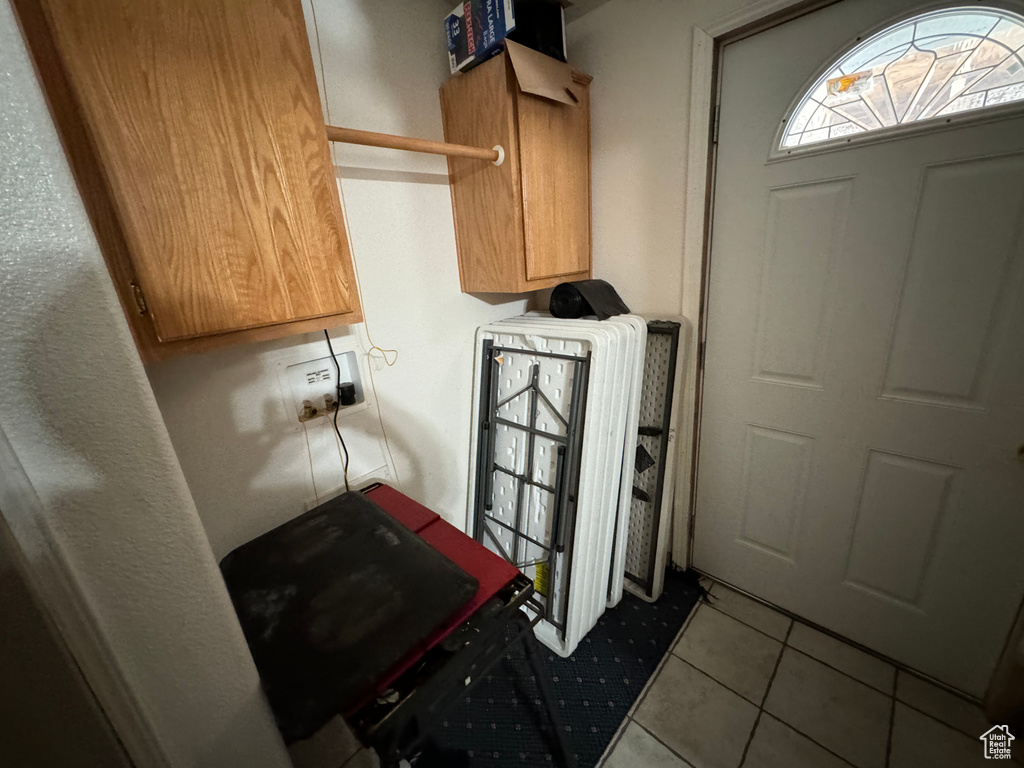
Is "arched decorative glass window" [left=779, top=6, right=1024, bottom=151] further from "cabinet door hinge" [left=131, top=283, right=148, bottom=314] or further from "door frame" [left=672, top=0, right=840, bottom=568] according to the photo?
"cabinet door hinge" [left=131, top=283, right=148, bottom=314]

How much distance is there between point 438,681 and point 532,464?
2.75ft

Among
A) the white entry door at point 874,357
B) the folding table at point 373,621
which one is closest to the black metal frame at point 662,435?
the white entry door at point 874,357

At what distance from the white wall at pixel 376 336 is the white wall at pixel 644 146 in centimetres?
60

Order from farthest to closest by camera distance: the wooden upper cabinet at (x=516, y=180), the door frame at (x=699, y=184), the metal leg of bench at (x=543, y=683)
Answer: the wooden upper cabinet at (x=516, y=180) < the door frame at (x=699, y=184) < the metal leg of bench at (x=543, y=683)

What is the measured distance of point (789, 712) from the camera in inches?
50.1

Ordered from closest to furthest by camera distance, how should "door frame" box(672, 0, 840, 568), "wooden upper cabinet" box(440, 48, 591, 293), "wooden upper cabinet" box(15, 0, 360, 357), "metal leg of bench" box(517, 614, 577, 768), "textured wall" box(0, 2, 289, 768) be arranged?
1. "textured wall" box(0, 2, 289, 768)
2. "wooden upper cabinet" box(15, 0, 360, 357)
3. "metal leg of bench" box(517, 614, 577, 768)
4. "door frame" box(672, 0, 840, 568)
5. "wooden upper cabinet" box(440, 48, 591, 293)

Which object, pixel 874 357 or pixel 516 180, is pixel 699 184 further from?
pixel 874 357

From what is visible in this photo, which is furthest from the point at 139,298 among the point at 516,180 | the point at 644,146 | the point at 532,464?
the point at 644,146

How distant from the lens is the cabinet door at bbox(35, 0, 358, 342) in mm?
640

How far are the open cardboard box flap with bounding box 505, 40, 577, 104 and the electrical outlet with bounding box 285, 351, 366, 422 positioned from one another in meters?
1.03

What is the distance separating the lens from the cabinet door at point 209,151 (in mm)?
640

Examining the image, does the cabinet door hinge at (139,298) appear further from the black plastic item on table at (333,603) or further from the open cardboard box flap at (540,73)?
the open cardboard box flap at (540,73)

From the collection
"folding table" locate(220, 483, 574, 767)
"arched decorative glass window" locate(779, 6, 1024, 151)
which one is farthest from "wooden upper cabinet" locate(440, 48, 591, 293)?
"folding table" locate(220, 483, 574, 767)

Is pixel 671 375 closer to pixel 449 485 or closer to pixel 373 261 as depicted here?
pixel 449 485
